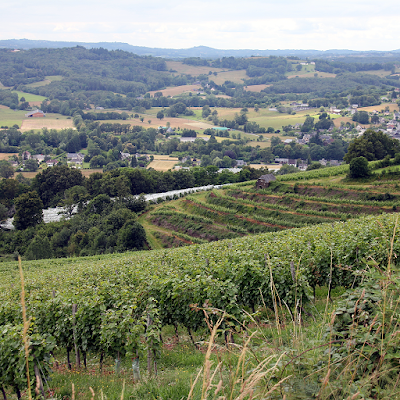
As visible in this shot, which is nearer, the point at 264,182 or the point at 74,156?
the point at 264,182

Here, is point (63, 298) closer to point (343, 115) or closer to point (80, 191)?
point (80, 191)

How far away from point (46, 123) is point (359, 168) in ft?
573

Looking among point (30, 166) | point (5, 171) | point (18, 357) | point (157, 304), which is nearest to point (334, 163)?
point (30, 166)

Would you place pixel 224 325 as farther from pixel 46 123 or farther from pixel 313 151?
pixel 46 123

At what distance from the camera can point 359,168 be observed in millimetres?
47031

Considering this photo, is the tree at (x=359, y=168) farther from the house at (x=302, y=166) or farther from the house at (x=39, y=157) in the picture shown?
the house at (x=39, y=157)

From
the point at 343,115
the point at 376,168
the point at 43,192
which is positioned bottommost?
the point at 43,192

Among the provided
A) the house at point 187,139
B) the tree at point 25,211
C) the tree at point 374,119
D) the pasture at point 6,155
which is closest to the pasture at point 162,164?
the house at point 187,139

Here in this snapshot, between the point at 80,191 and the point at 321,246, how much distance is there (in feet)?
202

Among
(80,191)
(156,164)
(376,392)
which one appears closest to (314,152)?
(156,164)

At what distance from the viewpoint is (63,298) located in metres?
10.3

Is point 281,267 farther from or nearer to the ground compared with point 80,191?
farther from the ground

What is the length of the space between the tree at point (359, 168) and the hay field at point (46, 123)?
157052 millimetres

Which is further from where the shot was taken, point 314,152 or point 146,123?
point 146,123
